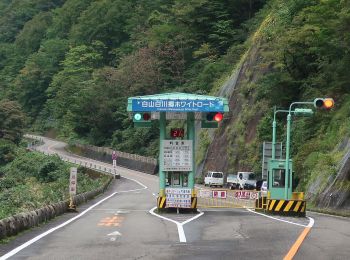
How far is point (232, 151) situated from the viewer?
53.8 m

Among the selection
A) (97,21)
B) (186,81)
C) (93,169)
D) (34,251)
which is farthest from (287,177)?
(97,21)

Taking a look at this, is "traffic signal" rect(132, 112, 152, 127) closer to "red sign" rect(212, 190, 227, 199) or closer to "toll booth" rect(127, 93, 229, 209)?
"toll booth" rect(127, 93, 229, 209)

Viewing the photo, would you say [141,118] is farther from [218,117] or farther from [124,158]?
[124,158]

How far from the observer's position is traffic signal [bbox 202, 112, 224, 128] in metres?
23.2

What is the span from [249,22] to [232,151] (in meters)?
23.1

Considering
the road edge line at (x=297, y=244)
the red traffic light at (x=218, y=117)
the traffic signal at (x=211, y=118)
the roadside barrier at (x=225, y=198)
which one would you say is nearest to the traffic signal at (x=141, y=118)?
the traffic signal at (x=211, y=118)

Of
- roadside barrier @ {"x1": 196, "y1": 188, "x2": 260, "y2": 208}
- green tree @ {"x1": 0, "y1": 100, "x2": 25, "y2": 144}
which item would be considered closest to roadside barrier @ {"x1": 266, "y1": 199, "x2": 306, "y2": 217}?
roadside barrier @ {"x1": 196, "y1": 188, "x2": 260, "y2": 208}

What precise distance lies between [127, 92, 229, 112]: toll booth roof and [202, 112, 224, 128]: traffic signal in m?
0.41

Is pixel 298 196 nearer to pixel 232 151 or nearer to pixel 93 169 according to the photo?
pixel 232 151

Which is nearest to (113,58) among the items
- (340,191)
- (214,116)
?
(340,191)

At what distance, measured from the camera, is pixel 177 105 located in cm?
2234

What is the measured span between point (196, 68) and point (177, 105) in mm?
54666

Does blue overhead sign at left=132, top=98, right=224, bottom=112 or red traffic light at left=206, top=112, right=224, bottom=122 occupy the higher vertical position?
blue overhead sign at left=132, top=98, right=224, bottom=112

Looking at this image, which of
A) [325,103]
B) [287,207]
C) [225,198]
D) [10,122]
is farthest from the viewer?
[10,122]
